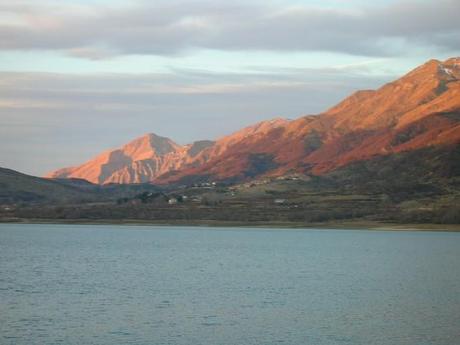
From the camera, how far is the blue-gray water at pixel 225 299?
47.7 meters

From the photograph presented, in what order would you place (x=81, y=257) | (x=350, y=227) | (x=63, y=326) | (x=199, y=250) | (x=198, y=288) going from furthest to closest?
(x=350, y=227) → (x=199, y=250) → (x=81, y=257) → (x=198, y=288) → (x=63, y=326)

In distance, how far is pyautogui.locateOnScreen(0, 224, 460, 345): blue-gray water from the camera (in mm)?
47719

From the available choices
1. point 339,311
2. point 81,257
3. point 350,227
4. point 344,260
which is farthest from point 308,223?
point 339,311

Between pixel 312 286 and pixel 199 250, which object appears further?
pixel 199 250

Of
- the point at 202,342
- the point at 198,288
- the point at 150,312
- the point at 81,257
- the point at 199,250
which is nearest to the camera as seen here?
the point at 202,342

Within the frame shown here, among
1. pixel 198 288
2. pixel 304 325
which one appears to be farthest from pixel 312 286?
pixel 304 325

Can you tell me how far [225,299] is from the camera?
6356 cm

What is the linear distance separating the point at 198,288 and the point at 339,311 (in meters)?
16.7

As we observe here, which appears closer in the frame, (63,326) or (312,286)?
(63,326)

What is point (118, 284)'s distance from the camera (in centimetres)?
7319

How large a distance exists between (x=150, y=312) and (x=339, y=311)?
14.2 m

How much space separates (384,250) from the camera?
136 meters

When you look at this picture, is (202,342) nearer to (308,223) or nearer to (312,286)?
(312,286)

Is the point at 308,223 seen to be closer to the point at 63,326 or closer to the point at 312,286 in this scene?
the point at 312,286
